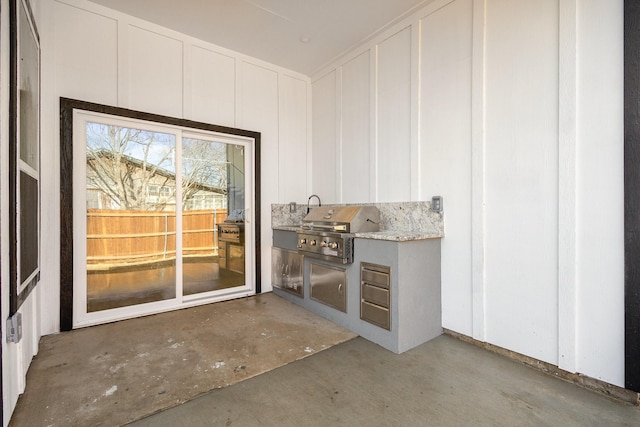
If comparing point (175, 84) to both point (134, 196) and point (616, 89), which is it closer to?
→ point (134, 196)

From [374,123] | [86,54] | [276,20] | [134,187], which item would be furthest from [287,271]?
[86,54]

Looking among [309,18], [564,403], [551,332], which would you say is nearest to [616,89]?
[551,332]

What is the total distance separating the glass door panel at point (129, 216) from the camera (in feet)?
10.8

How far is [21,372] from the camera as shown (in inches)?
81.0

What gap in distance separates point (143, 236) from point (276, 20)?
310 centimetres

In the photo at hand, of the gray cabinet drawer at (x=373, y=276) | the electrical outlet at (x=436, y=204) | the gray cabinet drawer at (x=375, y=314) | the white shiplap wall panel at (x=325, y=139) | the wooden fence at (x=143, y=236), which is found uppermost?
the white shiplap wall panel at (x=325, y=139)

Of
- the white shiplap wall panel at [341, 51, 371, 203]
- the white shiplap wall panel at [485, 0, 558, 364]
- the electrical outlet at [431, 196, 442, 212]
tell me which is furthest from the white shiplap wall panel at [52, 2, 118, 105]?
the white shiplap wall panel at [485, 0, 558, 364]

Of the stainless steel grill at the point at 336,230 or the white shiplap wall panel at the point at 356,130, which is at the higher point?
the white shiplap wall panel at the point at 356,130

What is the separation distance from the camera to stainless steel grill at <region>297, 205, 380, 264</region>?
10.2ft

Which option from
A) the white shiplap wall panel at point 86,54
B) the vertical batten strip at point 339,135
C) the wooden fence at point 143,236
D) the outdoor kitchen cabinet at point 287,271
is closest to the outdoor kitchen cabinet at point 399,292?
the outdoor kitchen cabinet at point 287,271

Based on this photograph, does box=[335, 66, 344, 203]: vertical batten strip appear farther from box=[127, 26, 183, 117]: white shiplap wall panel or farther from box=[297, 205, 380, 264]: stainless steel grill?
box=[127, 26, 183, 117]: white shiplap wall panel

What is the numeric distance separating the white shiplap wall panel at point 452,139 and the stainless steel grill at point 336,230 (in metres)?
0.72

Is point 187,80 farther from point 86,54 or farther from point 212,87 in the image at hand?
point 86,54

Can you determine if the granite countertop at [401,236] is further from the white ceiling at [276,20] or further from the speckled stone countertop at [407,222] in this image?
the white ceiling at [276,20]
